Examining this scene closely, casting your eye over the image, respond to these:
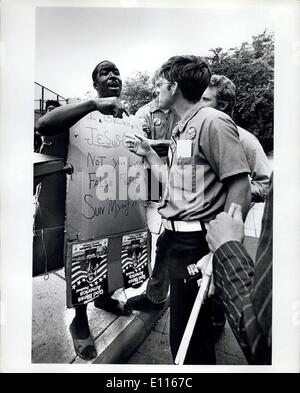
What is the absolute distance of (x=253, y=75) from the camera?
2076 mm

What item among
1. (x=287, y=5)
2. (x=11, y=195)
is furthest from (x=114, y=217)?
(x=287, y=5)

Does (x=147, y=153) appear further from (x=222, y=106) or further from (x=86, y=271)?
(x=86, y=271)

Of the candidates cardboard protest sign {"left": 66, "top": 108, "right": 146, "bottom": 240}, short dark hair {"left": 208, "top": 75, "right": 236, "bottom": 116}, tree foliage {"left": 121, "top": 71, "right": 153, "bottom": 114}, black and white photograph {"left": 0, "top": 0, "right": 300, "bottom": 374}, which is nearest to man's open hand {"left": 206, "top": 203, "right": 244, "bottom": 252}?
black and white photograph {"left": 0, "top": 0, "right": 300, "bottom": 374}

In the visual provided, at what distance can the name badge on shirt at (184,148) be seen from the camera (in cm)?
197

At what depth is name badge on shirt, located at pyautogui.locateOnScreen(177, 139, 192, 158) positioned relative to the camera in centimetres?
197

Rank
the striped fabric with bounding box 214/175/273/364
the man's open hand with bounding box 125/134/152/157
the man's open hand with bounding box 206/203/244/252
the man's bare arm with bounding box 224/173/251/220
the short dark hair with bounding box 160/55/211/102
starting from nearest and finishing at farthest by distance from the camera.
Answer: the striped fabric with bounding box 214/175/273/364 → the man's open hand with bounding box 206/203/244/252 → the man's bare arm with bounding box 224/173/251/220 → the short dark hair with bounding box 160/55/211/102 → the man's open hand with bounding box 125/134/152/157

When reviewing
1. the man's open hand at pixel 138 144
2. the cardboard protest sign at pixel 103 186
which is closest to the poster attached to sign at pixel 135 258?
the cardboard protest sign at pixel 103 186

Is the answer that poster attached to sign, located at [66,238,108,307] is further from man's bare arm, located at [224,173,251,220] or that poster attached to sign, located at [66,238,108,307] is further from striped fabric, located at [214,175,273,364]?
striped fabric, located at [214,175,273,364]

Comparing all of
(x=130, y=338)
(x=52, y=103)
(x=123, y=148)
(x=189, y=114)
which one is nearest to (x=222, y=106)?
(x=189, y=114)

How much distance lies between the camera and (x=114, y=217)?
2137 mm

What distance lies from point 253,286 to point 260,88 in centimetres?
138

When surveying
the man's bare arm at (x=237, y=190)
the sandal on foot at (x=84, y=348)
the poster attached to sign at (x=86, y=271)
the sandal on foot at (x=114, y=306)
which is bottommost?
the sandal on foot at (x=84, y=348)

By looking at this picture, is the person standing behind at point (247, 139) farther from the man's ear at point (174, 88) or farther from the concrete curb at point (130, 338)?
the concrete curb at point (130, 338)

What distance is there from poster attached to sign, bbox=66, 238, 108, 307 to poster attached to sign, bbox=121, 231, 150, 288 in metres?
0.14
